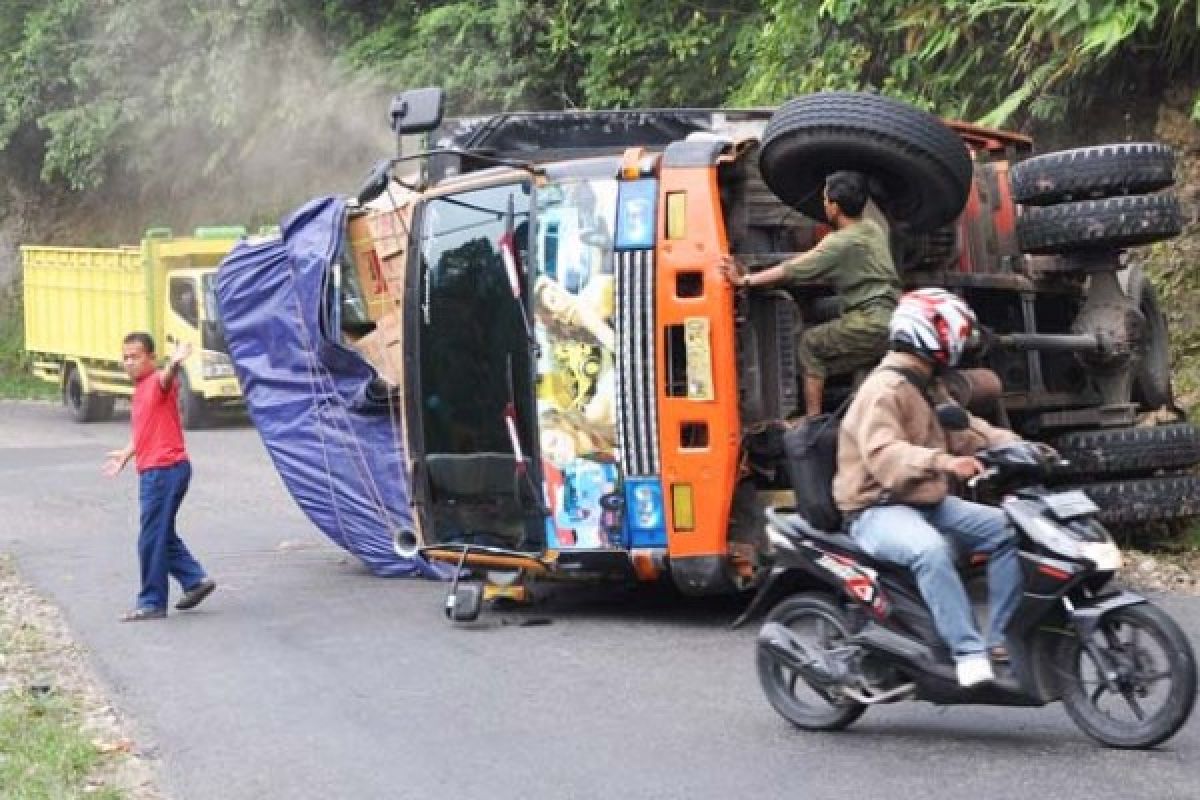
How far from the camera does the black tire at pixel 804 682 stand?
756cm

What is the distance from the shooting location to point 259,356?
12.5 metres

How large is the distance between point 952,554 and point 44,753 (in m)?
3.44

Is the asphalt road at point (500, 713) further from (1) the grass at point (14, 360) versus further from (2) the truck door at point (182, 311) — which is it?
(1) the grass at point (14, 360)

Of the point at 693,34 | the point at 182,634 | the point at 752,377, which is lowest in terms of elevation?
the point at 182,634

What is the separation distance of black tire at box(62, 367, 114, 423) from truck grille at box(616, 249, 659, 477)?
20.7 meters

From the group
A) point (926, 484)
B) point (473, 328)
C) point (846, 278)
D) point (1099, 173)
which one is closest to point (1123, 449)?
point (1099, 173)

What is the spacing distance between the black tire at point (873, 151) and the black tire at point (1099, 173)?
1.20m

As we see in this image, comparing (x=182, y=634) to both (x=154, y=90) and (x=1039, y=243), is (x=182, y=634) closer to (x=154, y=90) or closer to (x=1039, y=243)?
(x=1039, y=243)

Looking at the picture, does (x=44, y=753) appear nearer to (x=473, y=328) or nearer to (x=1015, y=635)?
(x=473, y=328)

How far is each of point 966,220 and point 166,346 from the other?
18106 millimetres

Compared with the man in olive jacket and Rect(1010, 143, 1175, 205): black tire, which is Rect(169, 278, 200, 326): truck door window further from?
the man in olive jacket

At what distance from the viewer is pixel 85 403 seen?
97.3 feet

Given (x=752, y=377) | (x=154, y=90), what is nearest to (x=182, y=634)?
(x=752, y=377)

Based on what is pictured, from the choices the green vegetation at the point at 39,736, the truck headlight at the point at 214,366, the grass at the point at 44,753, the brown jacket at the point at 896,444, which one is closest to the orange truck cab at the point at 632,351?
the brown jacket at the point at 896,444
